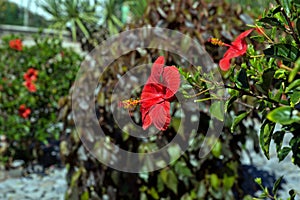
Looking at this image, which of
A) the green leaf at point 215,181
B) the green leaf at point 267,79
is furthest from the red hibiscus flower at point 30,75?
the green leaf at point 267,79

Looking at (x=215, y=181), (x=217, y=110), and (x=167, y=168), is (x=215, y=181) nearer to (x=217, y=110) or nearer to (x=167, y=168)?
(x=167, y=168)

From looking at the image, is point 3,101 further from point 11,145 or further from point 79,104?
point 79,104

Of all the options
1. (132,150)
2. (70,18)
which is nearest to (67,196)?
(132,150)

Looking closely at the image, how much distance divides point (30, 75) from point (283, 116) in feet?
11.0

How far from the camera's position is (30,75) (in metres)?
3.67

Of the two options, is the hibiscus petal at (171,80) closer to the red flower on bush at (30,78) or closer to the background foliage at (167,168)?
the background foliage at (167,168)

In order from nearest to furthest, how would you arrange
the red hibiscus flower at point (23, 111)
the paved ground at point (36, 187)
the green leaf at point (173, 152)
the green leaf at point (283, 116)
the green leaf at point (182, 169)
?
the green leaf at point (283, 116) → the green leaf at point (173, 152) → the green leaf at point (182, 169) → the paved ground at point (36, 187) → the red hibiscus flower at point (23, 111)

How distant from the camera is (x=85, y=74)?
2.05 m

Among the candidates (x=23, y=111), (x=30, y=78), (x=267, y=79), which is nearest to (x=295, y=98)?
(x=267, y=79)

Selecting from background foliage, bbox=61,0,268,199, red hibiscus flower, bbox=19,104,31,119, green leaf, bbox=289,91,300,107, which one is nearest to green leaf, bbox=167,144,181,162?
background foliage, bbox=61,0,268,199

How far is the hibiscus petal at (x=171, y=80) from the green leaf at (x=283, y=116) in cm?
23

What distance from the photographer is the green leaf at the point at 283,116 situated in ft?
1.68

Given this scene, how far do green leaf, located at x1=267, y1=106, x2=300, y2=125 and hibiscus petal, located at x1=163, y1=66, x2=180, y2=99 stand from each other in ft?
0.75

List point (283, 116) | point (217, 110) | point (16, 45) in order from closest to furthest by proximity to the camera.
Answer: point (283, 116) < point (217, 110) < point (16, 45)
